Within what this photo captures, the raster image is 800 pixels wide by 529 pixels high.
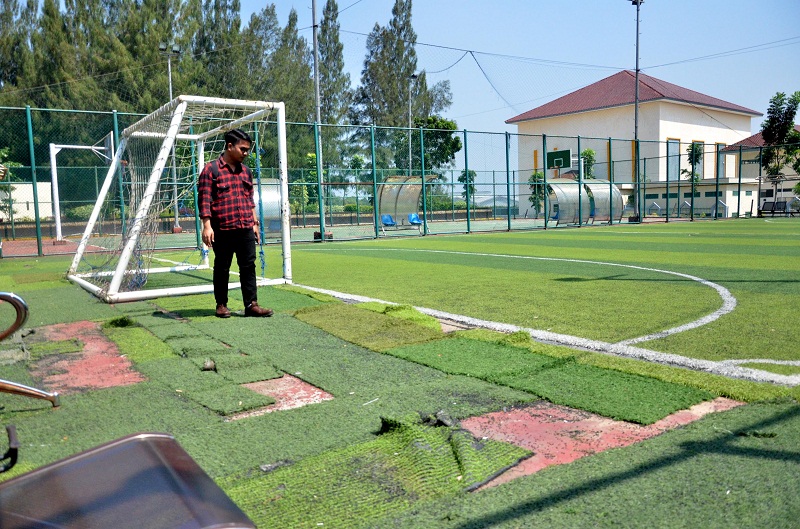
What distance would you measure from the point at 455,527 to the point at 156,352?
3479 millimetres

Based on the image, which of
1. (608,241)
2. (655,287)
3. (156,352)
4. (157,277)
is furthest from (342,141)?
(156,352)

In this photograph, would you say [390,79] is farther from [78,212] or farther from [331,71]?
[78,212]

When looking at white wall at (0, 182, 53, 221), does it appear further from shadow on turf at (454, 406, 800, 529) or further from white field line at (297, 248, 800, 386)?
shadow on turf at (454, 406, 800, 529)

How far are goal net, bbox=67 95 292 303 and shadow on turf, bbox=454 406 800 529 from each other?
612cm

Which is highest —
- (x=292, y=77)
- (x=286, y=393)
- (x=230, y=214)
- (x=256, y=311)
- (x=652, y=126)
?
(x=292, y=77)

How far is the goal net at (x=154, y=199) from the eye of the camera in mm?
7574

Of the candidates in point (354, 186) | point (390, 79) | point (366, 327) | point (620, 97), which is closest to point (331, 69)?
point (390, 79)

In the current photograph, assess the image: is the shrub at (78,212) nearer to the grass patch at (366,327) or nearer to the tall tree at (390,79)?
the grass patch at (366,327)

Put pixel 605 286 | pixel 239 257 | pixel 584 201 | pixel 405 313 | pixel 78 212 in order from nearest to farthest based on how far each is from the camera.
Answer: pixel 405 313, pixel 239 257, pixel 605 286, pixel 78 212, pixel 584 201

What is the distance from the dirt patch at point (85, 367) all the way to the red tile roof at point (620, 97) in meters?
51.7

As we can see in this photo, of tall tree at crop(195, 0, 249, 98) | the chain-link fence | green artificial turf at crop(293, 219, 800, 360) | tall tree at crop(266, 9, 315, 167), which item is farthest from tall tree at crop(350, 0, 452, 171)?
green artificial turf at crop(293, 219, 800, 360)

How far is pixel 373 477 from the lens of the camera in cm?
262

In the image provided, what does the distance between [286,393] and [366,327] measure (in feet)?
6.00

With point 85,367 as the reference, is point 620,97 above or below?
above
